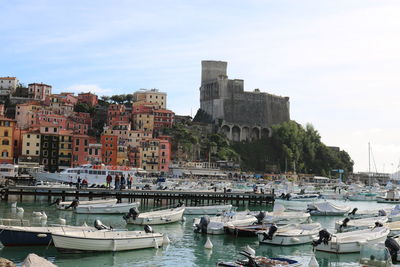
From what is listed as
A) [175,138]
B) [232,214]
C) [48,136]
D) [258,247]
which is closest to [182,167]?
[175,138]

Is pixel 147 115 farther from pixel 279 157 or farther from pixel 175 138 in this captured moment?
pixel 279 157

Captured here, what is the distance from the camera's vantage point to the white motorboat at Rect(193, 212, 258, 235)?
3058cm

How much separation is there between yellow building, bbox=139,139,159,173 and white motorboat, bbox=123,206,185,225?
52.8 m

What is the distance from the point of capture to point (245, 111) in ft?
391

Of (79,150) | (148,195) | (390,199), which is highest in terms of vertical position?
(79,150)

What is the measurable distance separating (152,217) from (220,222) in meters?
5.32

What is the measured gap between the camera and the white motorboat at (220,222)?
30578mm

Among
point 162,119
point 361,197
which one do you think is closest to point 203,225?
point 361,197

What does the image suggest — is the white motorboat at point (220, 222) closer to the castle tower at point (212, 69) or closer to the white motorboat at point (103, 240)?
the white motorboat at point (103, 240)

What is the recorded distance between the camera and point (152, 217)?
34406 mm

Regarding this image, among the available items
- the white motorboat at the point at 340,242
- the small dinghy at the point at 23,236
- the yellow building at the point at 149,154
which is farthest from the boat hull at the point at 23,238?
the yellow building at the point at 149,154

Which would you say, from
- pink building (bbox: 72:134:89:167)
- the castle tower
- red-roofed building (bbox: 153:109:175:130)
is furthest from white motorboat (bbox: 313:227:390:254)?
the castle tower

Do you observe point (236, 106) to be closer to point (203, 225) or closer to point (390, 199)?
point (390, 199)

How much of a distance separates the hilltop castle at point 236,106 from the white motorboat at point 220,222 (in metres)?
81.0
